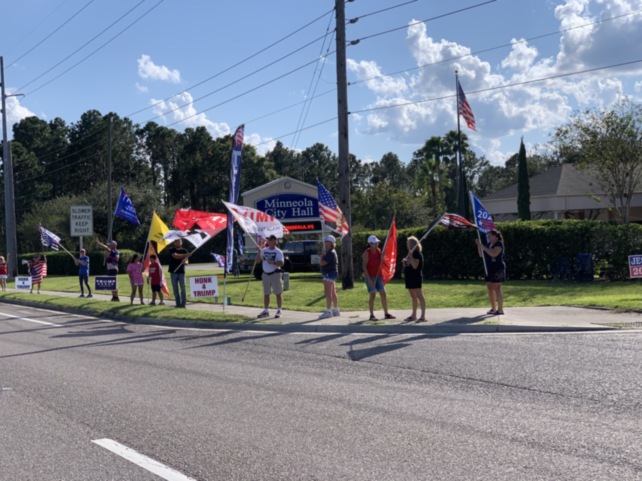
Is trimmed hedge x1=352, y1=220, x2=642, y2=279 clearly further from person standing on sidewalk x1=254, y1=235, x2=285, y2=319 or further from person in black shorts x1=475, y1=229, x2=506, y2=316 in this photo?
person standing on sidewalk x1=254, y1=235, x2=285, y2=319

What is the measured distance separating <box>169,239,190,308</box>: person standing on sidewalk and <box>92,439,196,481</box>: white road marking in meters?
11.4

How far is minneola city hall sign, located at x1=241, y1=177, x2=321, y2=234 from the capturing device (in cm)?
3416

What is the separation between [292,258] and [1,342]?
2187 centimetres

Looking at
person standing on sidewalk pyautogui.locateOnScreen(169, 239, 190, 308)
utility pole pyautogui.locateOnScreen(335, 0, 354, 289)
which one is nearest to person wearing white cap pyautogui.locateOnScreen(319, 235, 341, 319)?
person standing on sidewalk pyautogui.locateOnScreen(169, 239, 190, 308)

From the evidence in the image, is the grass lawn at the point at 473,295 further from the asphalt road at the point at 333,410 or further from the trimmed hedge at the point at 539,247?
the asphalt road at the point at 333,410

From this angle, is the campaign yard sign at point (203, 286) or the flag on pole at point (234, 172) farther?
the flag on pole at point (234, 172)

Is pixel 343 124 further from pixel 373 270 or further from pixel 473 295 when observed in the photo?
pixel 373 270

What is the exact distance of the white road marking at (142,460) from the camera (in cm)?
495

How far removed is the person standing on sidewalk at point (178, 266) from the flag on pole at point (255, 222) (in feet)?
5.80

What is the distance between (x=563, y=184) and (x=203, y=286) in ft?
94.9

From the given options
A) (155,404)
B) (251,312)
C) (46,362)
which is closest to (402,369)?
(155,404)

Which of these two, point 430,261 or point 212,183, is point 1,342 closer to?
point 430,261

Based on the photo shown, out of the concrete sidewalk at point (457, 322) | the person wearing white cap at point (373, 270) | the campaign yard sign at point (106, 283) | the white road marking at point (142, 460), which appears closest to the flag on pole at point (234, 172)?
the campaign yard sign at point (106, 283)

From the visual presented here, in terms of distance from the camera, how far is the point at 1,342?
13078mm
